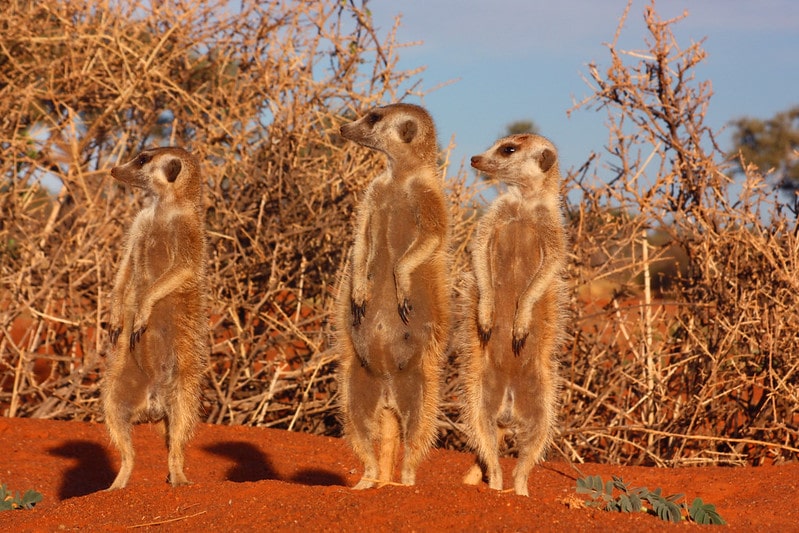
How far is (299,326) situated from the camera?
753 centimetres

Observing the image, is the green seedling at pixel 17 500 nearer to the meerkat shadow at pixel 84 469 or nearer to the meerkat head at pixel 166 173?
the meerkat shadow at pixel 84 469

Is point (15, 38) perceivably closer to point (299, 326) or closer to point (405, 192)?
point (299, 326)

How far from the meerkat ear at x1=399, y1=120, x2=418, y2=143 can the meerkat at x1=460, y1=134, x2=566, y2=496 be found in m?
0.36

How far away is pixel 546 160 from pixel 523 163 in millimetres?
119

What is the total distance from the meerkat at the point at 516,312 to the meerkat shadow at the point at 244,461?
1.72 metres

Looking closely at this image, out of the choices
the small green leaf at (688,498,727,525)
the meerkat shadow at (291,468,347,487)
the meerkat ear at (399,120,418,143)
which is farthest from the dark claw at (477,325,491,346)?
the meerkat shadow at (291,468,347,487)

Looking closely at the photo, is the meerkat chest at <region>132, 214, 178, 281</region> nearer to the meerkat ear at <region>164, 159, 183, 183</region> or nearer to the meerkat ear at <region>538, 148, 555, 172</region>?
the meerkat ear at <region>164, 159, 183, 183</region>

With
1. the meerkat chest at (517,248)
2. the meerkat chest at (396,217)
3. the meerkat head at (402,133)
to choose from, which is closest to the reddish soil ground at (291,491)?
the meerkat chest at (517,248)

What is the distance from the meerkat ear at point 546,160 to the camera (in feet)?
15.9

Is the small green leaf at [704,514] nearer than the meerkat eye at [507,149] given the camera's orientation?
Yes

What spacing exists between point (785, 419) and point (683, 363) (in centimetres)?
77

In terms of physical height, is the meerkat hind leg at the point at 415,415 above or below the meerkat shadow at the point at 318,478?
above

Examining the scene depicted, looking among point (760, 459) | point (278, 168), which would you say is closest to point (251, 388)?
point (278, 168)

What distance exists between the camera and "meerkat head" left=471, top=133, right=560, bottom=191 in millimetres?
4883
